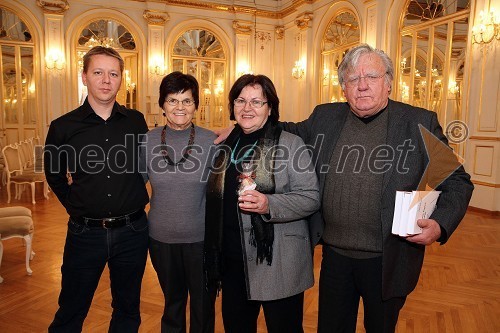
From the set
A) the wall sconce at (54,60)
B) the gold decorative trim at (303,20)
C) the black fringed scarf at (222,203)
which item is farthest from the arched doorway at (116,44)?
the black fringed scarf at (222,203)

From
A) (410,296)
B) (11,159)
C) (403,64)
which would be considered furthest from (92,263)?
(403,64)

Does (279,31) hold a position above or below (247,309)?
above

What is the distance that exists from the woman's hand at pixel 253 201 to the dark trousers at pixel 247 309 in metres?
0.38

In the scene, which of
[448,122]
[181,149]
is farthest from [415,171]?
[448,122]

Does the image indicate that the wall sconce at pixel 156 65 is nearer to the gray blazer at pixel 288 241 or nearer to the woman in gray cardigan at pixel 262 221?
the woman in gray cardigan at pixel 262 221

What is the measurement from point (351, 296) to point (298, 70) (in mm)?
10869

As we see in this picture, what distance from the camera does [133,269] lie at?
2.29 metres

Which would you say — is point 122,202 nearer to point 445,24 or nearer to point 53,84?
point 445,24

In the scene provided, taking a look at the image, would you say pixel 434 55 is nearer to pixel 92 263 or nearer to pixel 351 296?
pixel 351 296

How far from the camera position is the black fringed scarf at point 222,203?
1.86 metres

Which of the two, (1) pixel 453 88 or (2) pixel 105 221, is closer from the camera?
(2) pixel 105 221

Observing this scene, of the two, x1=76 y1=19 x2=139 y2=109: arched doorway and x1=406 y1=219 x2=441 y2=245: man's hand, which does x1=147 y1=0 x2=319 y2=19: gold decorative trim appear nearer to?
x1=76 y1=19 x2=139 y2=109: arched doorway

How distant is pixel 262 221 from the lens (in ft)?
6.07
